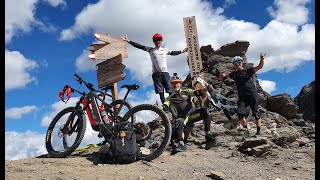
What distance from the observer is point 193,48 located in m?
13.8

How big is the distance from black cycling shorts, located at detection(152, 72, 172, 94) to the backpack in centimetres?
274

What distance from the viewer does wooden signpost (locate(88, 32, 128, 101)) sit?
1130 cm

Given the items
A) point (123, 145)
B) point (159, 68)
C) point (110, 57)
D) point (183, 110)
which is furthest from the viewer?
point (110, 57)

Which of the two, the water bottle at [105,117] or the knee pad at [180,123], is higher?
the water bottle at [105,117]

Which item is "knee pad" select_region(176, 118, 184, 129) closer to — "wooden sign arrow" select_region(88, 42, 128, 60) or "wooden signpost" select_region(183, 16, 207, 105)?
"wooden sign arrow" select_region(88, 42, 128, 60)

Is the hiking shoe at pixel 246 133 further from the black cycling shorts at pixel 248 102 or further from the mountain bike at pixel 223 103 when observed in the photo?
the mountain bike at pixel 223 103

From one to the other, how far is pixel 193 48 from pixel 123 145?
6541 mm

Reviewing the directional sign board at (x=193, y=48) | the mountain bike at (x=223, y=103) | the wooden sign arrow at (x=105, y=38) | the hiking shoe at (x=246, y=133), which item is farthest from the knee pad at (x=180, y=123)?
the directional sign board at (x=193, y=48)

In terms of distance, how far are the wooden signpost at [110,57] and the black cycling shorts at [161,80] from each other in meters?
1.02

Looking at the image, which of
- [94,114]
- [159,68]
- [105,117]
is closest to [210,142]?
[159,68]

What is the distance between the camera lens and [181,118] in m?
9.54

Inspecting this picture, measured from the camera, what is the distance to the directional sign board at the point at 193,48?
13.7 metres

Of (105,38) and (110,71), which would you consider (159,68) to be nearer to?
(110,71)

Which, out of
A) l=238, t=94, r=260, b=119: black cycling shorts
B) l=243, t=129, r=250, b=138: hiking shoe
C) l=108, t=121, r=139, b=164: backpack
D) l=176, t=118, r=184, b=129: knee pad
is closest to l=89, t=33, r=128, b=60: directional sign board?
l=176, t=118, r=184, b=129: knee pad
